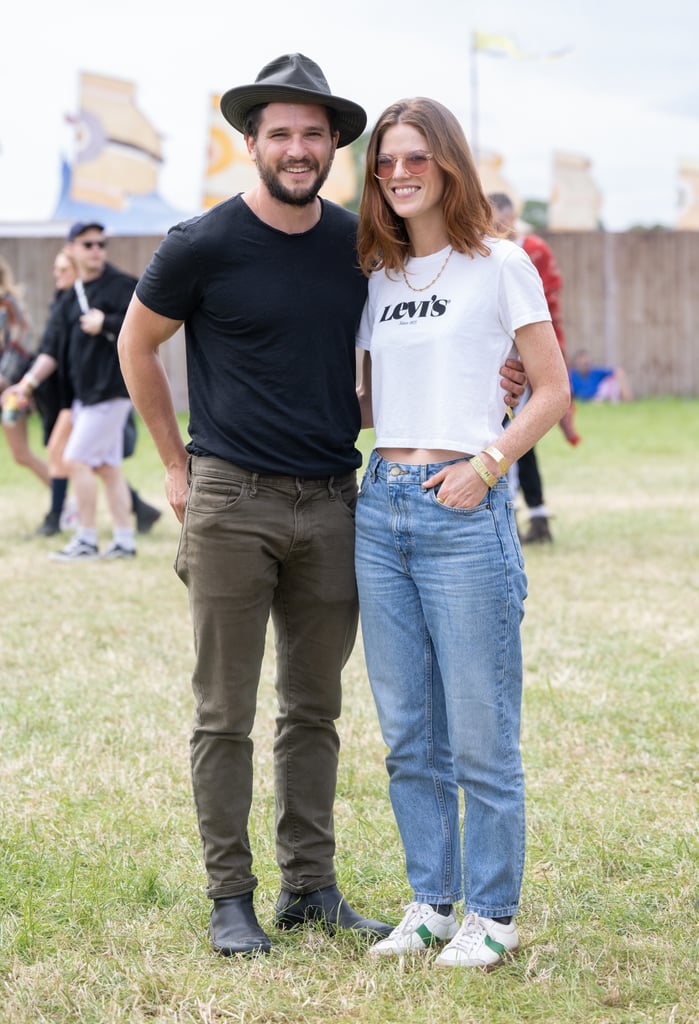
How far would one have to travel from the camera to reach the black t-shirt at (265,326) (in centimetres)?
303

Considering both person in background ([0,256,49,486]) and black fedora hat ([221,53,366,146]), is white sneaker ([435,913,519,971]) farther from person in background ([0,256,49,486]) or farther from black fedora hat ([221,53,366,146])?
person in background ([0,256,49,486])

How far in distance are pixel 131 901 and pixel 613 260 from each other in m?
19.3

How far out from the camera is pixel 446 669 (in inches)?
117

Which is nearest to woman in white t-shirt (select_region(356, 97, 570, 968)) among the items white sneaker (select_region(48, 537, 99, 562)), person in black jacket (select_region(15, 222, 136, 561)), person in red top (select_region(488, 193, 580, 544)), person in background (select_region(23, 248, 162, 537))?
person in red top (select_region(488, 193, 580, 544))

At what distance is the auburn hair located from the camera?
2.93 metres

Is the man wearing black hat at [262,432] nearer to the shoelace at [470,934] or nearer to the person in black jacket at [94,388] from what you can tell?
the shoelace at [470,934]

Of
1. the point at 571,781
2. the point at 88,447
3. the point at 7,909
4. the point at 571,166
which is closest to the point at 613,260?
the point at 571,166

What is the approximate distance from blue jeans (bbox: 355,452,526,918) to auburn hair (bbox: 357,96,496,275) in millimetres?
508

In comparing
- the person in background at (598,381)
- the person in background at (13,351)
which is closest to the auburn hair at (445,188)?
the person in background at (13,351)

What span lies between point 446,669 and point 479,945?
0.63 metres

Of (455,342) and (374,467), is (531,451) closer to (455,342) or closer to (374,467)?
(374,467)

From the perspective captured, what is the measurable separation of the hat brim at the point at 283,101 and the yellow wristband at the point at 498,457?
2.87 ft

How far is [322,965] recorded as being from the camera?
3.02m

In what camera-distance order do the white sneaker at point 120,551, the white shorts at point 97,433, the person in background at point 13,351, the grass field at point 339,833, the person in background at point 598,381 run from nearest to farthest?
1. the grass field at point 339,833
2. the white shorts at point 97,433
3. the white sneaker at point 120,551
4. the person in background at point 13,351
5. the person in background at point 598,381
